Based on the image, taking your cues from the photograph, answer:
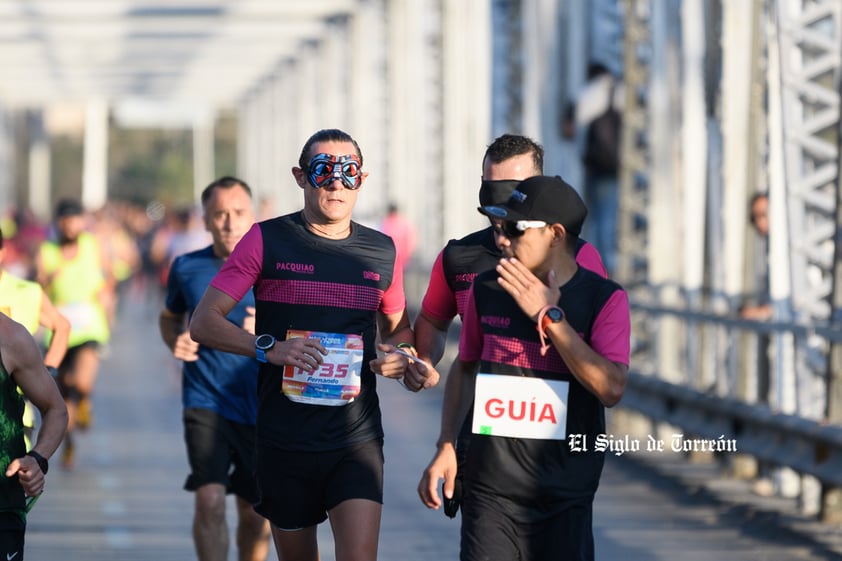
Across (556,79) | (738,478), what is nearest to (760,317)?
(738,478)

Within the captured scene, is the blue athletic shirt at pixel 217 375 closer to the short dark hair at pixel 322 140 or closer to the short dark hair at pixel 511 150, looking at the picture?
the short dark hair at pixel 322 140

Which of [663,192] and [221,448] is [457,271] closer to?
[221,448]

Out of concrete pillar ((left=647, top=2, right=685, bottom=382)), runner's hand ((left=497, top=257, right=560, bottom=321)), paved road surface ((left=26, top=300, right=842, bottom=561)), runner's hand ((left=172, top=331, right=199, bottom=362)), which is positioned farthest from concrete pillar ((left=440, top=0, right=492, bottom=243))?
runner's hand ((left=497, top=257, right=560, bottom=321))

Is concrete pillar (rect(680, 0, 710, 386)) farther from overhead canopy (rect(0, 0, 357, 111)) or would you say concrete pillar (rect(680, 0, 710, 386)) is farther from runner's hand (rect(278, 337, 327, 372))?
overhead canopy (rect(0, 0, 357, 111))

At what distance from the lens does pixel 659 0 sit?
14914mm

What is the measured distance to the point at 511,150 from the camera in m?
6.62

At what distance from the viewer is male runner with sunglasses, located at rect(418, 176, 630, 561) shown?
18.2 feet

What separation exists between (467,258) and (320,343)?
0.64 m

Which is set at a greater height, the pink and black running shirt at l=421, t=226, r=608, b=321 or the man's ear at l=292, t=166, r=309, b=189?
the man's ear at l=292, t=166, r=309, b=189

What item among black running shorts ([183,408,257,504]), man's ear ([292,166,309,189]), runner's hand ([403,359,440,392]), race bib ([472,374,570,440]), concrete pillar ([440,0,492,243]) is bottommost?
black running shorts ([183,408,257,504])

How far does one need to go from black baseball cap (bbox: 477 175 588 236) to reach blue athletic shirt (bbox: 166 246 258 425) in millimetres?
3175

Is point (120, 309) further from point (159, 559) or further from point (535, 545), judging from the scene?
point (535, 545)

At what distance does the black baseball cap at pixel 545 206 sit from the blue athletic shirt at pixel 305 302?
1.12 meters

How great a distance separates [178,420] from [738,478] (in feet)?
20.7
